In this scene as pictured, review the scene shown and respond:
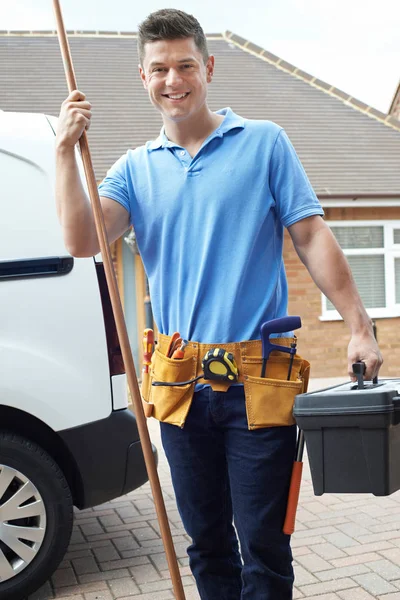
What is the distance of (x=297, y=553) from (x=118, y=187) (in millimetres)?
2625

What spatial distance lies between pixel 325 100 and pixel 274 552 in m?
15.8

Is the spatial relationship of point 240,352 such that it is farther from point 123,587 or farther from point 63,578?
point 63,578

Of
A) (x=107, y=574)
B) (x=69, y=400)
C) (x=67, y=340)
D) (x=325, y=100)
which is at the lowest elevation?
(x=107, y=574)

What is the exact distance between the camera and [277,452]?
247 centimetres

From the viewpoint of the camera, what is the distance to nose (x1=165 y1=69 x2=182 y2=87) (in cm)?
247

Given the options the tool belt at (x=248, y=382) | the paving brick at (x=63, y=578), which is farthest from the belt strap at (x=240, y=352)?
the paving brick at (x=63, y=578)

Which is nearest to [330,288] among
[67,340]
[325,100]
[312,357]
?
[67,340]

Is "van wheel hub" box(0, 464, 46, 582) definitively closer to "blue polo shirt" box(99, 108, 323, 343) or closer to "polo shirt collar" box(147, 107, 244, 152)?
"blue polo shirt" box(99, 108, 323, 343)

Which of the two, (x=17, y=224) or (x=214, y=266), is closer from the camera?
(x=214, y=266)

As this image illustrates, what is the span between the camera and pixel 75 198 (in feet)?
7.98

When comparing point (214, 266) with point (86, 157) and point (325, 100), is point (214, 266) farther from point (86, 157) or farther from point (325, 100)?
point (325, 100)

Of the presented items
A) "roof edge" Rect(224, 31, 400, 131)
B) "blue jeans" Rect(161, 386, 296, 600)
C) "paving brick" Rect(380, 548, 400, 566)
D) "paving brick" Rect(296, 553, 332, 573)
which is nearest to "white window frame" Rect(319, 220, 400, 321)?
"roof edge" Rect(224, 31, 400, 131)

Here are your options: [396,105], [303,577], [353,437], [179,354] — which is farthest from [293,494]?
[396,105]

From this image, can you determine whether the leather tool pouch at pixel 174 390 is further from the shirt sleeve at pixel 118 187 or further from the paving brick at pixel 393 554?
the paving brick at pixel 393 554
